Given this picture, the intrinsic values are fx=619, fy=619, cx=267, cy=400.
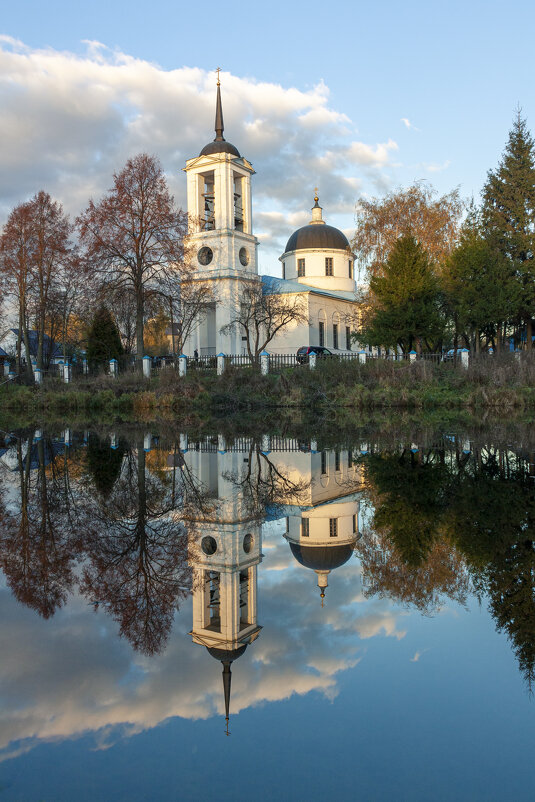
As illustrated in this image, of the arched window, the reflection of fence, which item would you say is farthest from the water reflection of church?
the arched window

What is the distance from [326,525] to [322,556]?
1.12 metres

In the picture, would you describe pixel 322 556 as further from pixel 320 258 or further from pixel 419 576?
pixel 320 258

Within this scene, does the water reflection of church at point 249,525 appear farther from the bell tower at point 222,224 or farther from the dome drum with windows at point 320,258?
the dome drum with windows at point 320,258

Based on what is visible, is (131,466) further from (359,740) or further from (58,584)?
(359,740)

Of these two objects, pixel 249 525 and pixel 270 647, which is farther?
pixel 249 525

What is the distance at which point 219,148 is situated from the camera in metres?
36.2

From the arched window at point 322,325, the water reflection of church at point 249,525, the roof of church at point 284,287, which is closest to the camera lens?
the water reflection of church at point 249,525

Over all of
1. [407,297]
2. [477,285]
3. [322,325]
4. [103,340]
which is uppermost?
[477,285]

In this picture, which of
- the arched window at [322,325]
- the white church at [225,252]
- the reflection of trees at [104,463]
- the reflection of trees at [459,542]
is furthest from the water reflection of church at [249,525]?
the arched window at [322,325]

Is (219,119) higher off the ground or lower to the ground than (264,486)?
→ higher

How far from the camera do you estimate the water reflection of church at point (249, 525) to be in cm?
337

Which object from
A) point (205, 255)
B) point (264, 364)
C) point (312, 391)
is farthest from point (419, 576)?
point (205, 255)

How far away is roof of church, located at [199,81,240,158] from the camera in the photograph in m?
36.2

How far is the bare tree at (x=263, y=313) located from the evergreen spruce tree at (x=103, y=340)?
6.81 m
